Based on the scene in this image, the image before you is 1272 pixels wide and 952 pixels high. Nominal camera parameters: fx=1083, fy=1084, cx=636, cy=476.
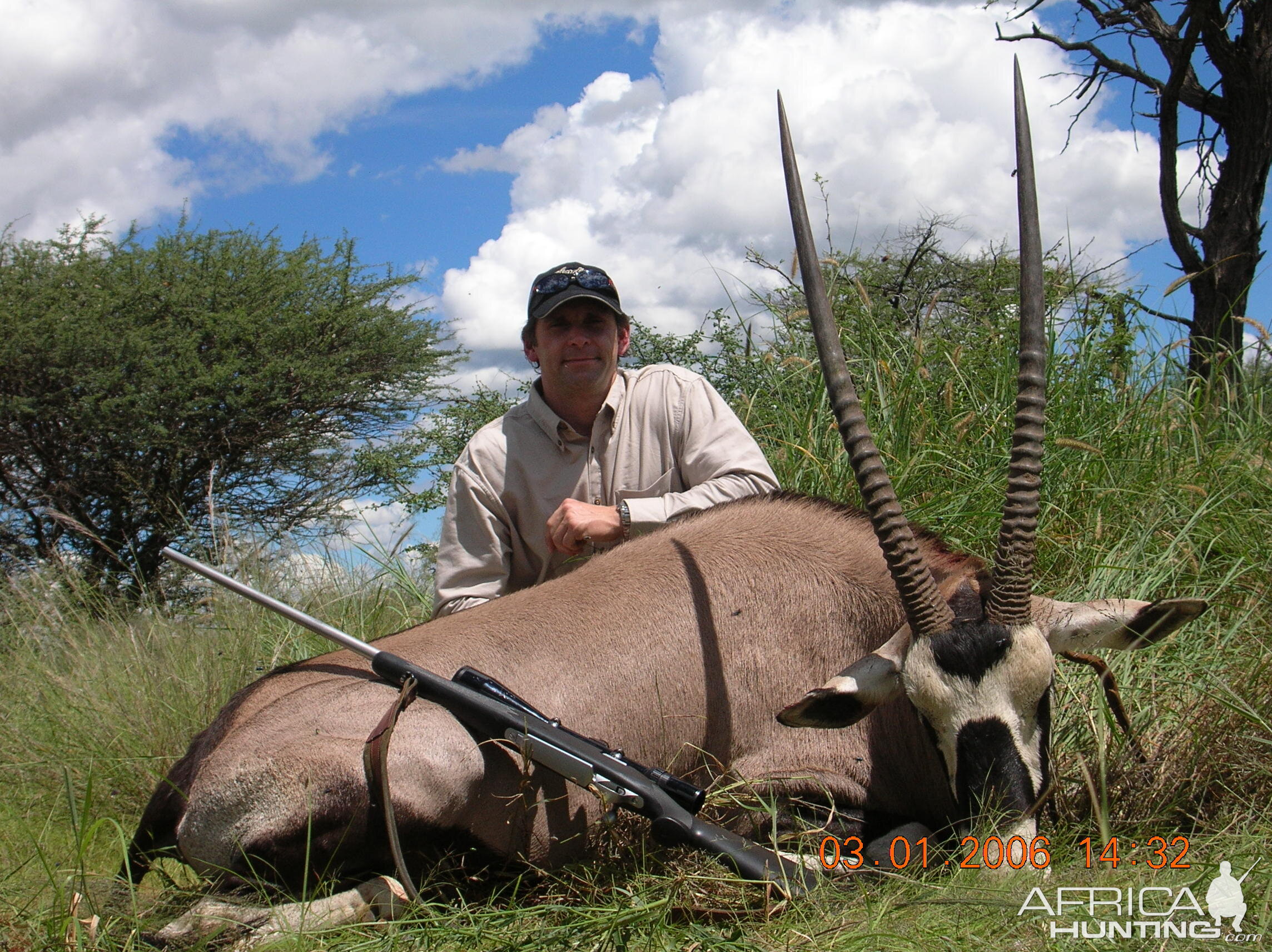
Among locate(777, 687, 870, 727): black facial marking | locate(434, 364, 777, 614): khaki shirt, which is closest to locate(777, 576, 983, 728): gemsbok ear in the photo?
locate(777, 687, 870, 727): black facial marking

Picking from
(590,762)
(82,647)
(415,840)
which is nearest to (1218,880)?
(590,762)

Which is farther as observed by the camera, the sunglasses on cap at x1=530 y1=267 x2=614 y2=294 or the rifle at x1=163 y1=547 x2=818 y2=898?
the sunglasses on cap at x1=530 y1=267 x2=614 y2=294

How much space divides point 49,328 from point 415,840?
10.6 m

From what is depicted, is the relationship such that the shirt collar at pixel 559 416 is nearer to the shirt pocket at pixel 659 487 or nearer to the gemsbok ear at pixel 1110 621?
the shirt pocket at pixel 659 487

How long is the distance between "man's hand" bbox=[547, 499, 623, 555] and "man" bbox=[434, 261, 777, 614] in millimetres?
220

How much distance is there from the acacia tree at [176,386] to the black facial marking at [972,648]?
9181 millimetres

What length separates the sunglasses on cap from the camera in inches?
171

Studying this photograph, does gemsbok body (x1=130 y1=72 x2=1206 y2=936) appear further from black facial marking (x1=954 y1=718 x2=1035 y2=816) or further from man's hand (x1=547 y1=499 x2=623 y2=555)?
man's hand (x1=547 y1=499 x2=623 y2=555)

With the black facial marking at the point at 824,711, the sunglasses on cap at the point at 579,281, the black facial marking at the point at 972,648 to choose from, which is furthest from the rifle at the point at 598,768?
the sunglasses on cap at the point at 579,281

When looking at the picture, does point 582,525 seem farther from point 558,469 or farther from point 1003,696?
point 1003,696

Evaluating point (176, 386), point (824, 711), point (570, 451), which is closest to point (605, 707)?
point (824, 711)

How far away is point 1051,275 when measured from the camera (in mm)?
6043

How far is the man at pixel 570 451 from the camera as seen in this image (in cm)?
427

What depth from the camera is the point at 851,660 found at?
3.21 m
